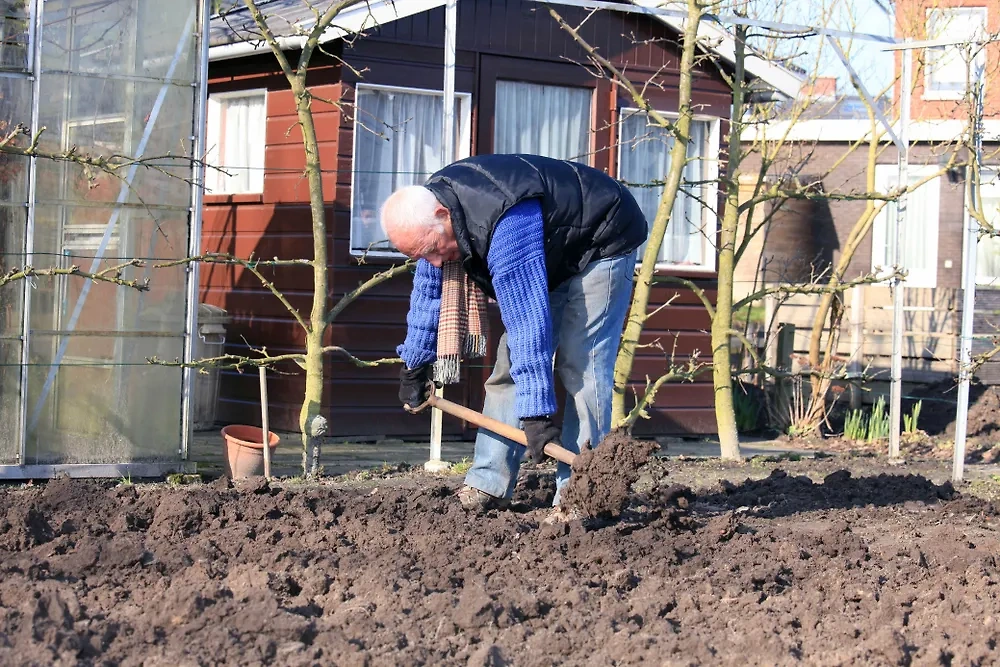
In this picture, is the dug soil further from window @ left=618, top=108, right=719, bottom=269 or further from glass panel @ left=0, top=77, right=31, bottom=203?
window @ left=618, top=108, right=719, bottom=269

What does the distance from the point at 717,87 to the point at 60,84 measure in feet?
19.6

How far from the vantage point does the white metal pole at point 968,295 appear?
7.85 meters

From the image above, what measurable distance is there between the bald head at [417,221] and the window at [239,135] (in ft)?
17.7

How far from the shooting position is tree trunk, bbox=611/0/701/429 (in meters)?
8.27

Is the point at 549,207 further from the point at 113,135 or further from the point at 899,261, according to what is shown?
the point at 899,261

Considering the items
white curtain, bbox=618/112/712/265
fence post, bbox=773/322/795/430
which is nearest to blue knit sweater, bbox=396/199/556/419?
white curtain, bbox=618/112/712/265

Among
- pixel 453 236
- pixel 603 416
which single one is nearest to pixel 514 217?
pixel 453 236

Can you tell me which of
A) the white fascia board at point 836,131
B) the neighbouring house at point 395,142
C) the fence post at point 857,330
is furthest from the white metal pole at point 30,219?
the white fascia board at point 836,131

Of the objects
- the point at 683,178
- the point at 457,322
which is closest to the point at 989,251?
the point at 683,178

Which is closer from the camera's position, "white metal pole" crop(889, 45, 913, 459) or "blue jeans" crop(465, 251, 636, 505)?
"blue jeans" crop(465, 251, 636, 505)

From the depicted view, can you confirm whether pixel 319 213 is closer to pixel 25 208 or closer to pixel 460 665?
pixel 25 208

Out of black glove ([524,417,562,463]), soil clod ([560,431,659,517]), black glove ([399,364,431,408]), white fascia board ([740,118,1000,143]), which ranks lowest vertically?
soil clod ([560,431,659,517])

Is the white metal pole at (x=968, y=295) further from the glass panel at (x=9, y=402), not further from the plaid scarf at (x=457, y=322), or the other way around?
the glass panel at (x=9, y=402)

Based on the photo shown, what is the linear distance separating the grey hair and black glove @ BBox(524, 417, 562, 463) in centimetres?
87
